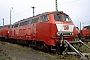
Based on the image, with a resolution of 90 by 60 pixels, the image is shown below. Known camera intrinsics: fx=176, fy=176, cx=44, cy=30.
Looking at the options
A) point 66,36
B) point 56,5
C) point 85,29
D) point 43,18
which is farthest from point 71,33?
point 85,29

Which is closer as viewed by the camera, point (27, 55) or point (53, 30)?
point (27, 55)

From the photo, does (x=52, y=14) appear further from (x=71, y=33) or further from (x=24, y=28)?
(x=24, y=28)

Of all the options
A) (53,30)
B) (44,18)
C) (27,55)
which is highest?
(44,18)

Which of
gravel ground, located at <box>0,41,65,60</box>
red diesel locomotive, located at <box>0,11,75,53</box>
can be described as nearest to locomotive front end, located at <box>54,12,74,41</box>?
red diesel locomotive, located at <box>0,11,75,53</box>

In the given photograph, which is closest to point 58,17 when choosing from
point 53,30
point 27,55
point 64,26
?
point 64,26

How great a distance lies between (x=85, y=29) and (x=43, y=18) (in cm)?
2106

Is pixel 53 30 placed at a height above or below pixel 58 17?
below

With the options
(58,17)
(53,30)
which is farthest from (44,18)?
(53,30)

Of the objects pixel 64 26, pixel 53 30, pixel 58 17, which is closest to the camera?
pixel 53 30

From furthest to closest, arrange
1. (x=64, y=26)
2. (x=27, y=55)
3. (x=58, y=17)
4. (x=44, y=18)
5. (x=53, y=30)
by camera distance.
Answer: (x=44, y=18) < (x=58, y=17) < (x=64, y=26) < (x=53, y=30) < (x=27, y=55)

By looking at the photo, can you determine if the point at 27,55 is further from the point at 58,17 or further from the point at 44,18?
the point at 58,17

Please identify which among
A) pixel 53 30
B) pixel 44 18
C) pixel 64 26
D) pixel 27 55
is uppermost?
pixel 44 18

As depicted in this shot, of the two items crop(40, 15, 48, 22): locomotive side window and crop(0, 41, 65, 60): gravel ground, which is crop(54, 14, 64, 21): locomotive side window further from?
crop(0, 41, 65, 60): gravel ground

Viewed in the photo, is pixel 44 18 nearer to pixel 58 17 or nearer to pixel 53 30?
pixel 58 17
